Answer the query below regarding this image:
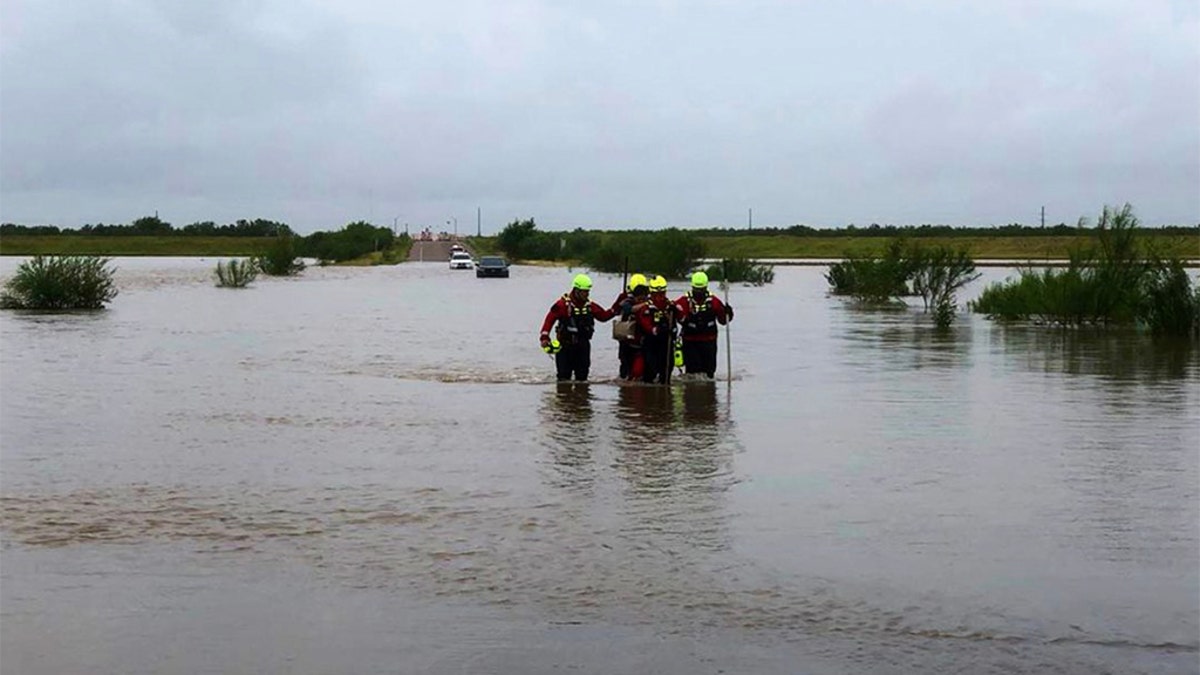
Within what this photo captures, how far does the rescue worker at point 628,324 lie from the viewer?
2047 cm

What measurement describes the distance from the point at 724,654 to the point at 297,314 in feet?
119

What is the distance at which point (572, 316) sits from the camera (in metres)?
20.8

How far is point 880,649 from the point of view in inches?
320

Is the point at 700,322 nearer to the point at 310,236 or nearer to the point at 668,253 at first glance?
the point at 668,253

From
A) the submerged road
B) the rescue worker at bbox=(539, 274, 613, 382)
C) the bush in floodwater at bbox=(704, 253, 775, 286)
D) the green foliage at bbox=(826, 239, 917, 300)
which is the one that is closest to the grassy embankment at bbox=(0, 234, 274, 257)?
the submerged road

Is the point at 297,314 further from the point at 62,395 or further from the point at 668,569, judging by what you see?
the point at 668,569

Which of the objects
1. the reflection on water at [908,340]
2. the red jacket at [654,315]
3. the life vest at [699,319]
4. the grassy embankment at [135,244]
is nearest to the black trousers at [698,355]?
the life vest at [699,319]

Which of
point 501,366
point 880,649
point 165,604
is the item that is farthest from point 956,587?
point 501,366

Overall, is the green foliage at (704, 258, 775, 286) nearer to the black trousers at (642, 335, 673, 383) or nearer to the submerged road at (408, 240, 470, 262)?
the black trousers at (642, 335, 673, 383)

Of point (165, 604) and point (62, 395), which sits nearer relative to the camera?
point (165, 604)

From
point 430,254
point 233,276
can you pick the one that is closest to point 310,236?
point 430,254

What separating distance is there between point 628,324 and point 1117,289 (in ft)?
55.2

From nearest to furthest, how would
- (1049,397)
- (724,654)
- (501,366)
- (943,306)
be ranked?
(724,654)
(1049,397)
(501,366)
(943,306)

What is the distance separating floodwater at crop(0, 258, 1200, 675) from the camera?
8211 millimetres
